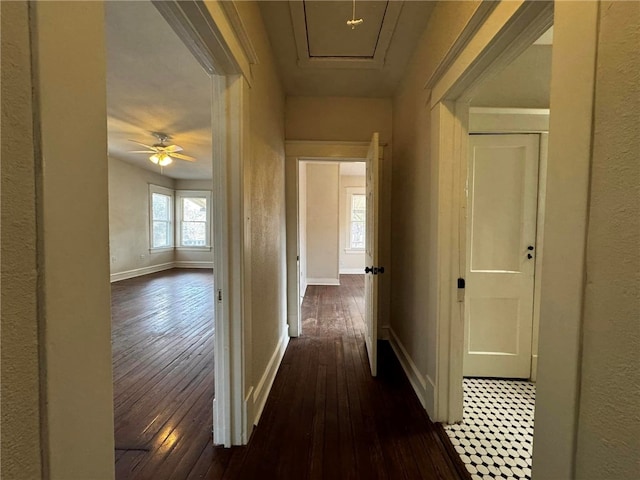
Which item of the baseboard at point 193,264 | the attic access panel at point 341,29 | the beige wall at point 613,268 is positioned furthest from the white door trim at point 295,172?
the baseboard at point 193,264

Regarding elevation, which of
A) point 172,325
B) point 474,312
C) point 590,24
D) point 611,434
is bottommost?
point 172,325

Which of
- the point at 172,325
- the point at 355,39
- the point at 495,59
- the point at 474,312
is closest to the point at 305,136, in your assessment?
the point at 355,39

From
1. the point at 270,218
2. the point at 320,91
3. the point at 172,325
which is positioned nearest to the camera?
the point at 270,218

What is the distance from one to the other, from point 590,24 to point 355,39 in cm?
178

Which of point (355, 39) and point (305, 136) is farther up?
point (355, 39)

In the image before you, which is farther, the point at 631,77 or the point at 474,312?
the point at 474,312

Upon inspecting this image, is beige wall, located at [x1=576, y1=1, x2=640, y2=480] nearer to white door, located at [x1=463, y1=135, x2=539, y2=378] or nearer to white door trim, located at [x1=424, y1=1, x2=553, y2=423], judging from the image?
white door trim, located at [x1=424, y1=1, x2=553, y2=423]

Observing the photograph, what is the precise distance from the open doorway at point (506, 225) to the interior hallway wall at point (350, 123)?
38.9 inches

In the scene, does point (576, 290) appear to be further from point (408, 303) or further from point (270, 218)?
point (270, 218)

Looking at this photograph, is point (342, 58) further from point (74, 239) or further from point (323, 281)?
point (323, 281)

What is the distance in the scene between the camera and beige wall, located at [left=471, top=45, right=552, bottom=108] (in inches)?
Result: 82.7

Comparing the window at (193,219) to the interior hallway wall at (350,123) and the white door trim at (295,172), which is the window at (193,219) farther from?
the interior hallway wall at (350,123)

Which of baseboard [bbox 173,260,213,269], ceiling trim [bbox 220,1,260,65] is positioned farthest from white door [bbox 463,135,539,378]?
baseboard [bbox 173,260,213,269]

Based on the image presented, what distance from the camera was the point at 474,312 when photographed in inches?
87.4
